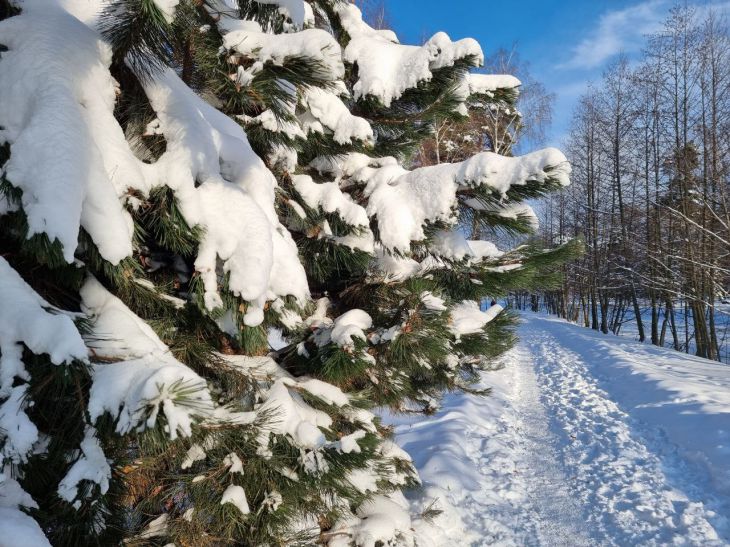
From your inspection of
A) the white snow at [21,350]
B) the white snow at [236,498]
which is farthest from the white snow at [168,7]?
the white snow at [236,498]

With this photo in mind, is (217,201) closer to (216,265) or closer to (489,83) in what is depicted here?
(216,265)

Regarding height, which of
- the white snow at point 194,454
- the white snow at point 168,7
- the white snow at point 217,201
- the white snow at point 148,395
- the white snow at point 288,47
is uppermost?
the white snow at point 288,47

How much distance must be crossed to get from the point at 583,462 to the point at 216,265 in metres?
5.22

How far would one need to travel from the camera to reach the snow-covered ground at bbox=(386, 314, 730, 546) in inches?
142

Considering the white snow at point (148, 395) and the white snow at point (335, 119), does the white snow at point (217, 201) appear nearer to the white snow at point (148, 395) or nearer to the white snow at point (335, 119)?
the white snow at point (148, 395)

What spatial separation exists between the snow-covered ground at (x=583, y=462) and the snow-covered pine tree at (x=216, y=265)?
110cm

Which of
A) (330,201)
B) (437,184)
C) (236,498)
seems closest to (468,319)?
(437,184)

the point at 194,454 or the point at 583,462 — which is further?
the point at 583,462

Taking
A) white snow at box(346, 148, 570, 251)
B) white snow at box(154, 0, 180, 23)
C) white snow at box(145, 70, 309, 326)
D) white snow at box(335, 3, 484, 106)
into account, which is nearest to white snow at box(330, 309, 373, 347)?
white snow at box(145, 70, 309, 326)

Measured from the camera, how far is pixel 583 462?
497 cm

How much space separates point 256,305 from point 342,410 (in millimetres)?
761

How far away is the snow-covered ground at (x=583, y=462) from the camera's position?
11.8 feet

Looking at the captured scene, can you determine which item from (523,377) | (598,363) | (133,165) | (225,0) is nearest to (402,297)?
(133,165)

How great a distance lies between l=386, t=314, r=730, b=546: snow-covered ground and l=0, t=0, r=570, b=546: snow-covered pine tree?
43.4 inches
